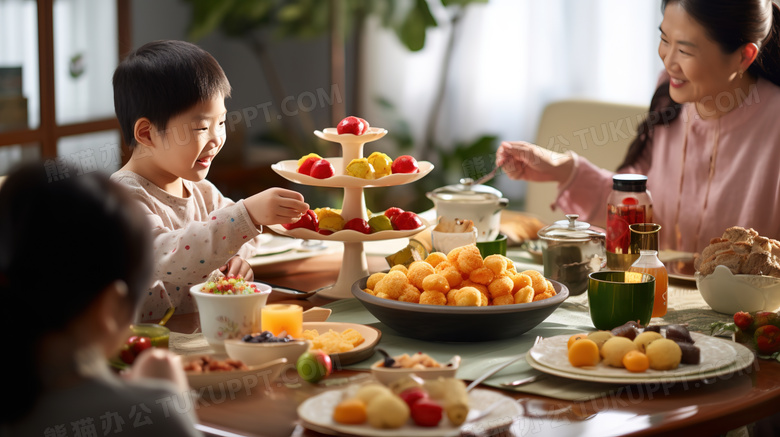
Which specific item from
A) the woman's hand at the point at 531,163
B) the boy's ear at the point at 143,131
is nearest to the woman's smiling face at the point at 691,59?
the woman's hand at the point at 531,163

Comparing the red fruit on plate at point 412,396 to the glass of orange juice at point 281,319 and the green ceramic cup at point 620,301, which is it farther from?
the green ceramic cup at point 620,301

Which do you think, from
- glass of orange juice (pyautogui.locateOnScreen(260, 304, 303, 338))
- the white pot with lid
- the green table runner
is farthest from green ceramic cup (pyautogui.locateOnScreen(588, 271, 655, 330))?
glass of orange juice (pyautogui.locateOnScreen(260, 304, 303, 338))

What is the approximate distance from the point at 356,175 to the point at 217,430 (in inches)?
29.1

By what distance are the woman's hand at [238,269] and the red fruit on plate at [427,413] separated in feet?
2.88

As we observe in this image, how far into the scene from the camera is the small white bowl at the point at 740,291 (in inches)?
61.3

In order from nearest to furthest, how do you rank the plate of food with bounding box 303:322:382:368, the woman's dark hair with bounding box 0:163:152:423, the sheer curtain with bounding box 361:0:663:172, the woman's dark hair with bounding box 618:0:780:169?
1. the woman's dark hair with bounding box 0:163:152:423
2. the plate of food with bounding box 303:322:382:368
3. the woman's dark hair with bounding box 618:0:780:169
4. the sheer curtain with bounding box 361:0:663:172

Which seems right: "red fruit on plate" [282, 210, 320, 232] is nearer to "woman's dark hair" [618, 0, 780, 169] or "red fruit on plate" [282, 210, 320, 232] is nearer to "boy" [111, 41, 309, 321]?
"boy" [111, 41, 309, 321]

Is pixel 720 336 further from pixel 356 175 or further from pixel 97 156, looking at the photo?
pixel 97 156

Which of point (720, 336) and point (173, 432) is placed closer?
point (173, 432)

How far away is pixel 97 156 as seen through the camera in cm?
391

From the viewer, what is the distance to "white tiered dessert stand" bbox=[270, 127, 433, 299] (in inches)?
66.9

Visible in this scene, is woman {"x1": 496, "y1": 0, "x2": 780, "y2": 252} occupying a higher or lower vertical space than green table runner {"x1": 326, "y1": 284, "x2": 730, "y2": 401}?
higher

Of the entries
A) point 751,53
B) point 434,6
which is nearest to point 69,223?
point 751,53

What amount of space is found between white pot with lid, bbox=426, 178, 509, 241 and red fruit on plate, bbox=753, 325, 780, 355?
24.2 inches
